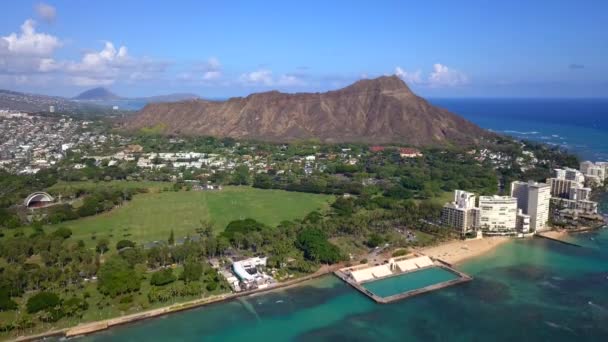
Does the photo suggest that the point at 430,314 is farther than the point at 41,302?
Yes

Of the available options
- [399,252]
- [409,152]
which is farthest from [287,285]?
[409,152]

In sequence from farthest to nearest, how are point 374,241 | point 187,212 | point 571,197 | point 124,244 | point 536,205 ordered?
point 571,197
point 187,212
point 536,205
point 374,241
point 124,244

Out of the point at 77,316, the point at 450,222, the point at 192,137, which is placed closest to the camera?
the point at 77,316

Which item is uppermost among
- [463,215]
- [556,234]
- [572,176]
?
[572,176]

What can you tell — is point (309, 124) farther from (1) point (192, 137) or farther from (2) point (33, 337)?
(2) point (33, 337)

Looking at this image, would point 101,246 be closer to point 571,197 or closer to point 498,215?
point 498,215

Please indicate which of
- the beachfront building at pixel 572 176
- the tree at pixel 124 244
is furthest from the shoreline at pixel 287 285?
the beachfront building at pixel 572 176

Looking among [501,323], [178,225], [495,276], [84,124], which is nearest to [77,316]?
[178,225]
